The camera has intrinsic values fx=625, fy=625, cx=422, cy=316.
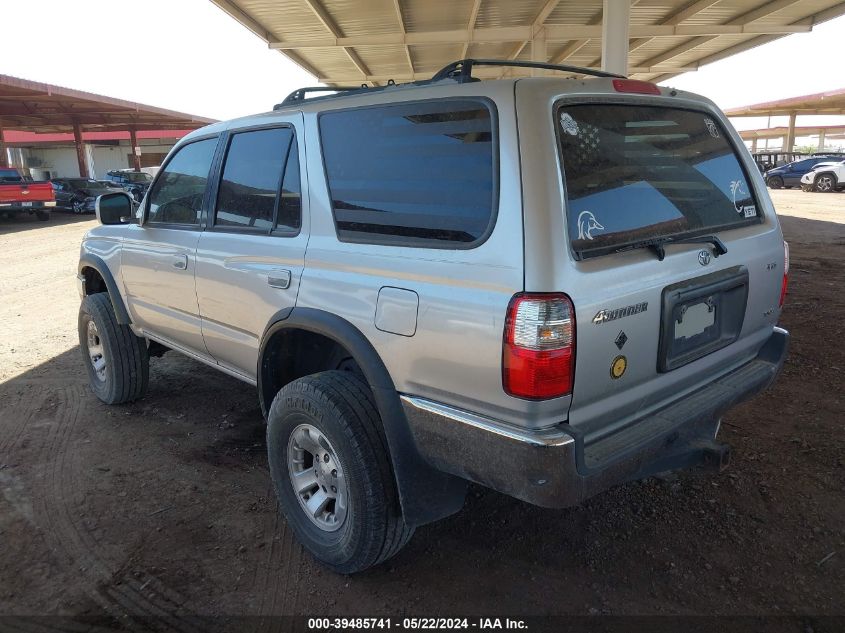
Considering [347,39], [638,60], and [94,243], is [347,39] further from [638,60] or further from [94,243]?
[94,243]

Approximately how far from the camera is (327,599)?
260 centimetres

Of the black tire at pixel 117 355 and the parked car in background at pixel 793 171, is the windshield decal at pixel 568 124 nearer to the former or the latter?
the black tire at pixel 117 355

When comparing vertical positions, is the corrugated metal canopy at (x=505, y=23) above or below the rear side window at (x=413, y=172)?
above

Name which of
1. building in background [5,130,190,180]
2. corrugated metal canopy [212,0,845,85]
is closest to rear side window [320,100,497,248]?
corrugated metal canopy [212,0,845,85]

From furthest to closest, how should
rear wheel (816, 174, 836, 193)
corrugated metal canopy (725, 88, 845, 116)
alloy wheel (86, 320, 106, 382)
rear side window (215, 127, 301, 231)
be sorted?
corrugated metal canopy (725, 88, 845, 116)
rear wheel (816, 174, 836, 193)
alloy wheel (86, 320, 106, 382)
rear side window (215, 127, 301, 231)

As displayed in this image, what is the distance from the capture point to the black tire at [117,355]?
451 cm

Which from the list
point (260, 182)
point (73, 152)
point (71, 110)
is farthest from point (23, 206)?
point (73, 152)

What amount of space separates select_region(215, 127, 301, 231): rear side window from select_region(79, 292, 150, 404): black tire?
1644mm

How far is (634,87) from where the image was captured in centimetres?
253

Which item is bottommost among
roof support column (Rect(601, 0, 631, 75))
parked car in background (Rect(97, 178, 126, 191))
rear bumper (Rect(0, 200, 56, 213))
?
rear bumper (Rect(0, 200, 56, 213))

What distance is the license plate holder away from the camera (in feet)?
7.70

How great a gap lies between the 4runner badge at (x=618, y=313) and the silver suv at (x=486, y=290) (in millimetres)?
14

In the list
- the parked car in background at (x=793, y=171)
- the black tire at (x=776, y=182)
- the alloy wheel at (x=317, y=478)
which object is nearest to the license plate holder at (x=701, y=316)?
the alloy wheel at (x=317, y=478)

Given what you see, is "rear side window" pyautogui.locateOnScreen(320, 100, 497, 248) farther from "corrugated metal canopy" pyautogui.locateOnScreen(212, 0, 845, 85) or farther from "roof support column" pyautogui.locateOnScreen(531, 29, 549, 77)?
"roof support column" pyautogui.locateOnScreen(531, 29, 549, 77)
